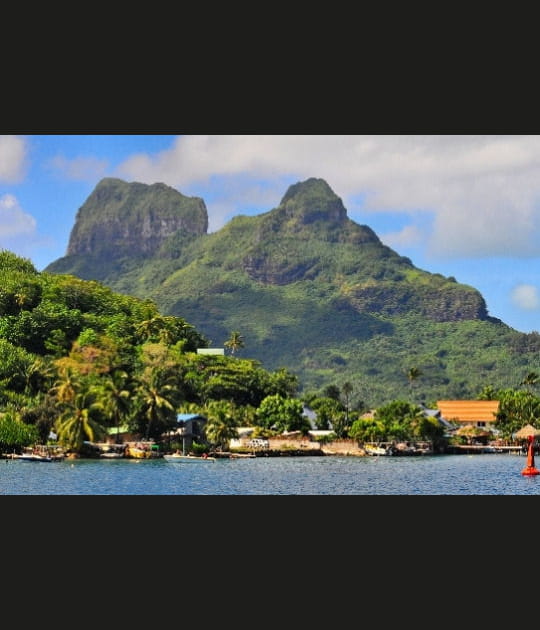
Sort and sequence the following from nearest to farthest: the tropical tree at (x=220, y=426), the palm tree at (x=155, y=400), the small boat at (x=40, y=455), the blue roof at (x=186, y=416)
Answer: the small boat at (x=40, y=455), the palm tree at (x=155, y=400), the tropical tree at (x=220, y=426), the blue roof at (x=186, y=416)

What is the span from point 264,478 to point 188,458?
15.3 metres

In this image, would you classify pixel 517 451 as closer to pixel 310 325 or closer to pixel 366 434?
pixel 366 434

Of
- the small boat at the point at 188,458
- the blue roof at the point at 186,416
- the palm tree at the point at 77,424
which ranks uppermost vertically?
the blue roof at the point at 186,416

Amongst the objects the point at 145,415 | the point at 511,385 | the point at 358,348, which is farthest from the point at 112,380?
the point at 358,348

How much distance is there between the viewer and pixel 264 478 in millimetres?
48781

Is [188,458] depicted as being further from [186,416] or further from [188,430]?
[186,416]

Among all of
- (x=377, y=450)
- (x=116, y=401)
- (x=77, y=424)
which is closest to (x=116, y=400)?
(x=116, y=401)

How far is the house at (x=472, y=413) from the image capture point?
105688 millimetres

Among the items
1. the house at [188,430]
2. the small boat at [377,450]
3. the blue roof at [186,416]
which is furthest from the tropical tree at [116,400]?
the small boat at [377,450]

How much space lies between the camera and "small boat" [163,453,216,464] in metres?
62.2

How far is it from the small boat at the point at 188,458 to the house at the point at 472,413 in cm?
4230

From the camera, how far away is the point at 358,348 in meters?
188

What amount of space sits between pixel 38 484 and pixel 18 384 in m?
29.6

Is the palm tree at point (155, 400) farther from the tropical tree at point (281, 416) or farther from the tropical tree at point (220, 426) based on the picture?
the tropical tree at point (281, 416)
